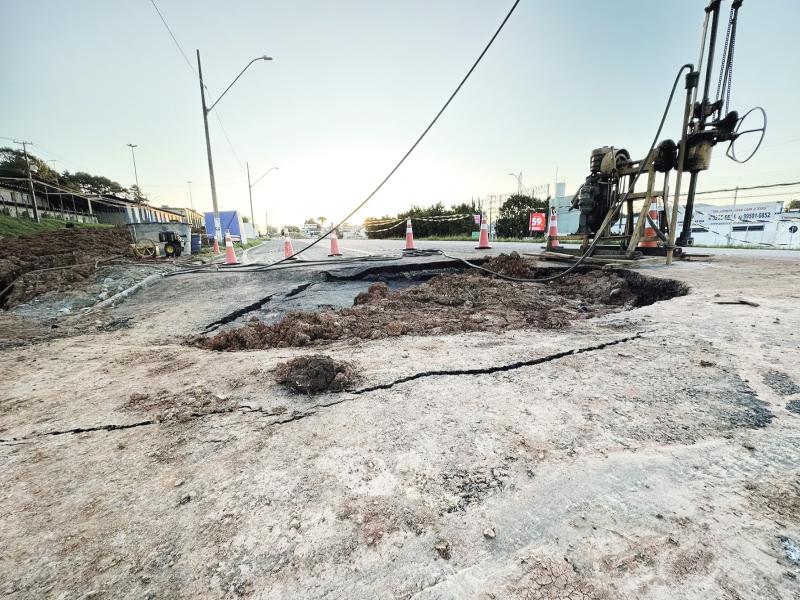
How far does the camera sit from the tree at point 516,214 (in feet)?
84.9

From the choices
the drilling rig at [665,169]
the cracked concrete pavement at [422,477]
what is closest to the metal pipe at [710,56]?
the drilling rig at [665,169]

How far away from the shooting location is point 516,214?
2630 cm

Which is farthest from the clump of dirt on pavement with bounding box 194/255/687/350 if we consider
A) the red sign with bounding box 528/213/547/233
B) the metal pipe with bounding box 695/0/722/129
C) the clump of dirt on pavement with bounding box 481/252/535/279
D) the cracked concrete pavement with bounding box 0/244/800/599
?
the red sign with bounding box 528/213/547/233

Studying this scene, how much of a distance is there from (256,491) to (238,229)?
80.8ft

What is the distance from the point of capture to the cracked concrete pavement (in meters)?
0.90

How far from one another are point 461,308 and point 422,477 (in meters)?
2.79

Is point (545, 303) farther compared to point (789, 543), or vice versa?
point (545, 303)

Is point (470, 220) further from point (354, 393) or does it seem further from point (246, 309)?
point (354, 393)

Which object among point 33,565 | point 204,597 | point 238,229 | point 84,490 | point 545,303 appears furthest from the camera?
point 238,229

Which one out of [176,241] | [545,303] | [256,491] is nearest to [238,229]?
[176,241]

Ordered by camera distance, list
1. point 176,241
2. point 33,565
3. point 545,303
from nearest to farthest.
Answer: point 33,565
point 545,303
point 176,241

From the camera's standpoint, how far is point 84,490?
4.06ft

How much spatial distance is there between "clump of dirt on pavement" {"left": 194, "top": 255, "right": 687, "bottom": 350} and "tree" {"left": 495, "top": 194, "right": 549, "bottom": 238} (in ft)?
72.8

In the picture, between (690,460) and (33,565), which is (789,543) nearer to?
(690,460)
